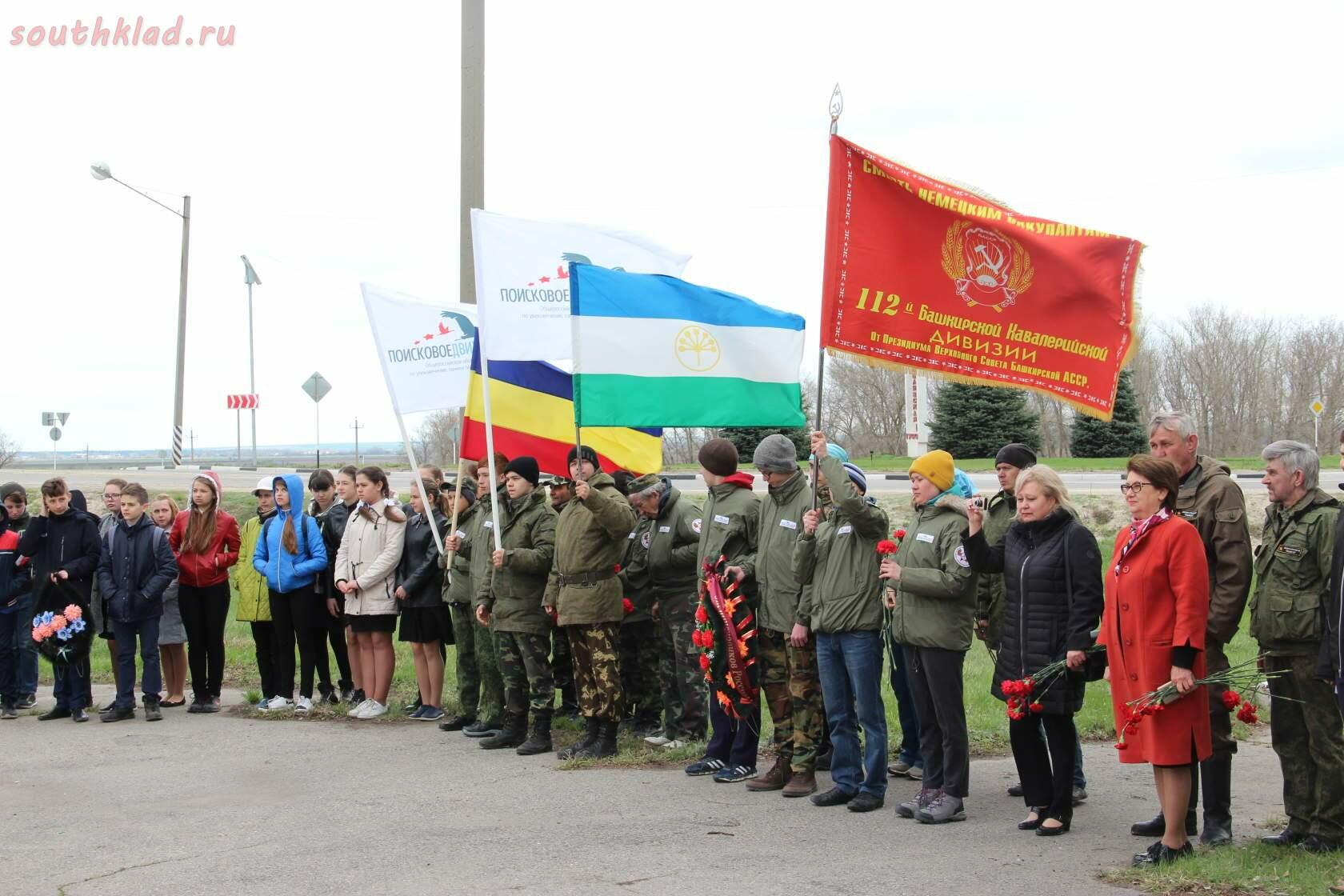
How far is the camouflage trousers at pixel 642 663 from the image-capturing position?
383 inches

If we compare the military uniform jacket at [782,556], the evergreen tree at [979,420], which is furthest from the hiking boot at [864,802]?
the evergreen tree at [979,420]

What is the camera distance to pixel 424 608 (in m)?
10.6

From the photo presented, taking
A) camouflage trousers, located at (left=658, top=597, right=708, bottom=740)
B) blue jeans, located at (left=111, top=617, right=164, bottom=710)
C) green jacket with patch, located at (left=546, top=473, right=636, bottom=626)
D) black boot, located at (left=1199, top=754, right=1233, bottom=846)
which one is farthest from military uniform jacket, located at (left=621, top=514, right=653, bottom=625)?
blue jeans, located at (left=111, top=617, right=164, bottom=710)

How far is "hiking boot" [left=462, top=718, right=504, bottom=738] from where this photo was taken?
9.84 m

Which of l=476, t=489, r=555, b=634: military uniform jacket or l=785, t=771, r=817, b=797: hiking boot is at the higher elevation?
l=476, t=489, r=555, b=634: military uniform jacket

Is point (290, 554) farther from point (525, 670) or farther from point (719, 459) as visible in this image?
point (719, 459)

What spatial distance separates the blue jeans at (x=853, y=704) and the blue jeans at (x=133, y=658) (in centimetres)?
621

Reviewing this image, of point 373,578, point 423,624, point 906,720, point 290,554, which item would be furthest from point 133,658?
point 906,720

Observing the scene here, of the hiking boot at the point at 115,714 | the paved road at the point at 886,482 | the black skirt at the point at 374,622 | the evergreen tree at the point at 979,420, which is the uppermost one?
the evergreen tree at the point at 979,420

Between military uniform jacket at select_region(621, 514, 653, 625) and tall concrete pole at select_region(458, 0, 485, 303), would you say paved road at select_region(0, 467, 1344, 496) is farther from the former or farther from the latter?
military uniform jacket at select_region(621, 514, 653, 625)

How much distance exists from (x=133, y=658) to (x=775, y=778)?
6.08 metres

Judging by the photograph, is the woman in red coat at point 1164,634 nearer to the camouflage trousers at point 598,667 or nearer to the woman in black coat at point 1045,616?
the woman in black coat at point 1045,616

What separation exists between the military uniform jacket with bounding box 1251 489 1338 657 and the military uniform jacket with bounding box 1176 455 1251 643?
120 millimetres

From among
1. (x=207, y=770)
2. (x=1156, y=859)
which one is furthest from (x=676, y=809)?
(x=207, y=770)
